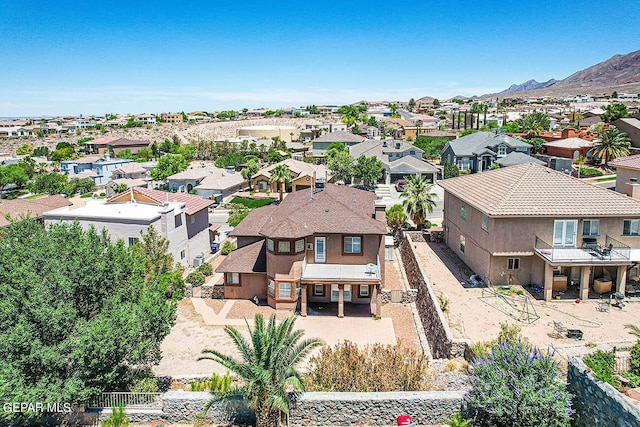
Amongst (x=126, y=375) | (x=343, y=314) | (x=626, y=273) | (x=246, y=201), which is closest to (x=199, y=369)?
(x=126, y=375)

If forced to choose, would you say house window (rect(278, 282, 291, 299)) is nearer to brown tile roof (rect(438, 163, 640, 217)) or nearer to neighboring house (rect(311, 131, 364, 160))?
brown tile roof (rect(438, 163, 640, 217))

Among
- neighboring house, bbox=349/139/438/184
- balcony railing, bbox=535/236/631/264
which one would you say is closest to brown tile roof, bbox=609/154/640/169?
balcony railing, bbox=535/236/631/264

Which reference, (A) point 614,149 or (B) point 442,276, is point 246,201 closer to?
(B) point 442,276

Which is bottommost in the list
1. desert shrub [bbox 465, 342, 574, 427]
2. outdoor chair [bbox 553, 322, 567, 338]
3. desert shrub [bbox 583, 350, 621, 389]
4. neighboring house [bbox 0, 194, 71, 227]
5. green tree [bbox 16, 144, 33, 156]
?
outdoor chair [bbox 553, 322, 567, 338]

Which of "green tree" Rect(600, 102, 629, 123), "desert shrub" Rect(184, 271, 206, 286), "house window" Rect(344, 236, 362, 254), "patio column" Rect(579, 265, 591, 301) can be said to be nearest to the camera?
"patio column" Rect(579, 265, 591, 301)

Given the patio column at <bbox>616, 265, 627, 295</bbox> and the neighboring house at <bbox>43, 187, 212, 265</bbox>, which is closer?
the patio column at <bbox>616, 265, 627, 295</bbox>

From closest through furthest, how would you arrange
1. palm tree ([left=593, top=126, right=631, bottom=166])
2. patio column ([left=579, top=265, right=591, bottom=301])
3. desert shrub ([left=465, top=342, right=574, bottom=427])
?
desert shrub ([left=465, top=342, right=574, bottom=427]) < patio column ([left=579, top=265, right=591, bottom=301]) < palm tree ([left=593, top=126, right=631, bottom=166])
